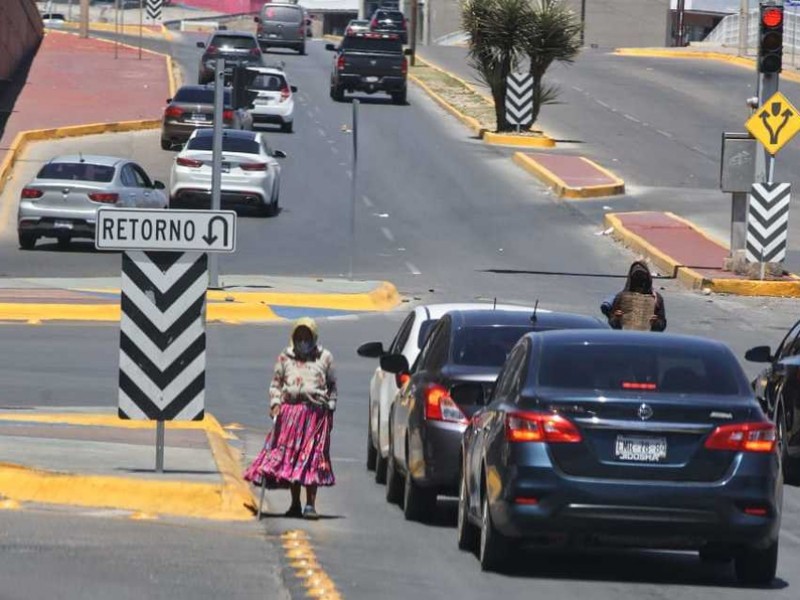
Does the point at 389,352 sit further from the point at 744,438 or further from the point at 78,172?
the point at 78,172

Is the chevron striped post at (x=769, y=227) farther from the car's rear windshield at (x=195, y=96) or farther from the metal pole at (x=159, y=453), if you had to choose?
the metal pole at (x=159, y=453)

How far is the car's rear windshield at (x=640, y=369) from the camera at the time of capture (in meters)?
11.2

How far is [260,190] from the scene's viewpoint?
128 feet

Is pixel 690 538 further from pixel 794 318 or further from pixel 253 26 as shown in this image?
pixel 253 26

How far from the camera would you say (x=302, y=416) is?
13.5 m

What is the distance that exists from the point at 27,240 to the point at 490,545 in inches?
975

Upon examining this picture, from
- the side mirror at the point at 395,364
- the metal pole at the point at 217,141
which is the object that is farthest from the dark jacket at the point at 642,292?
the metal pole at the point at 217,141

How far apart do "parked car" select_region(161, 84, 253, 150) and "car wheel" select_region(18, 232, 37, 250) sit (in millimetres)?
11309

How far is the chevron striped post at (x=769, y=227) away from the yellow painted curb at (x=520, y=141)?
19142mm

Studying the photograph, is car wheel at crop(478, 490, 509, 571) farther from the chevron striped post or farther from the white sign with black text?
the chevron striped post

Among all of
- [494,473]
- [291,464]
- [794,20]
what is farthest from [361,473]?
[794,20]

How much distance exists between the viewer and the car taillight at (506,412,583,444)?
10.9 metres

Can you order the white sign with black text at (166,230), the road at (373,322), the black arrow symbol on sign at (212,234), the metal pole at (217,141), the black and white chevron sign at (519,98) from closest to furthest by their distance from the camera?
the road at (373,322) → the white sign with black text at (166,230) → the black arrow symbol on sign at (212,234) → the metal pole at (217,141) → the black and white chevron sign at (519,98)

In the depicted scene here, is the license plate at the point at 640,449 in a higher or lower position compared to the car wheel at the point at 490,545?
higher
